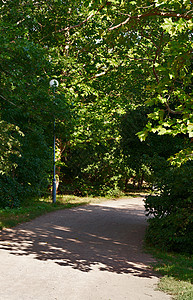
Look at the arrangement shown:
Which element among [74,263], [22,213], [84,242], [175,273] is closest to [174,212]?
[175,273]

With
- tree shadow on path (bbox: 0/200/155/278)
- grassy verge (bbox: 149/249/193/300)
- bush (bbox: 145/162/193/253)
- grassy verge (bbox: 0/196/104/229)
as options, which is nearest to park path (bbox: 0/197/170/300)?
tree shadow on path (bbox: 0/200/155/278)

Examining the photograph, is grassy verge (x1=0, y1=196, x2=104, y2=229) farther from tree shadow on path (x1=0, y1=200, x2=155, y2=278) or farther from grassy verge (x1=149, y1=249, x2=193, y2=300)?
grassy verge (x1=149, y1=249, x2=193, y2=300)

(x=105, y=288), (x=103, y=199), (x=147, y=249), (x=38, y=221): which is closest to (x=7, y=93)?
(x=38, y=221)

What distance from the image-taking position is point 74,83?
66.1ft

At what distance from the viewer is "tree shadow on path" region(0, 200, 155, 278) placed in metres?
7.95

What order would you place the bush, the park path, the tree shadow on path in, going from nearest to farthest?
the park path, the tree shadow on path, the bush

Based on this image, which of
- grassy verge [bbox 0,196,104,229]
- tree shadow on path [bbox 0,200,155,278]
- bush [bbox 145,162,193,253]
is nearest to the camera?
tree shadow on path [bbox 0,200,155,278]

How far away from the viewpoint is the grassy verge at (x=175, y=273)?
604 centimetres

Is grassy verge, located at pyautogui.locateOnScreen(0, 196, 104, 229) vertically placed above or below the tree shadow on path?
above

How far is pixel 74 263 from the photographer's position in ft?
25.5

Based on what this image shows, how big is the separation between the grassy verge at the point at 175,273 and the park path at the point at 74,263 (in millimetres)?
199

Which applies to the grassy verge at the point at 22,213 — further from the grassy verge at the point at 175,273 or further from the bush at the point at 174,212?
the grassy verge at the point at 175,273

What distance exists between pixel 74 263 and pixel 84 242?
94.0 inches

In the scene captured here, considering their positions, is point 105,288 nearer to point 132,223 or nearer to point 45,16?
point 132,223
